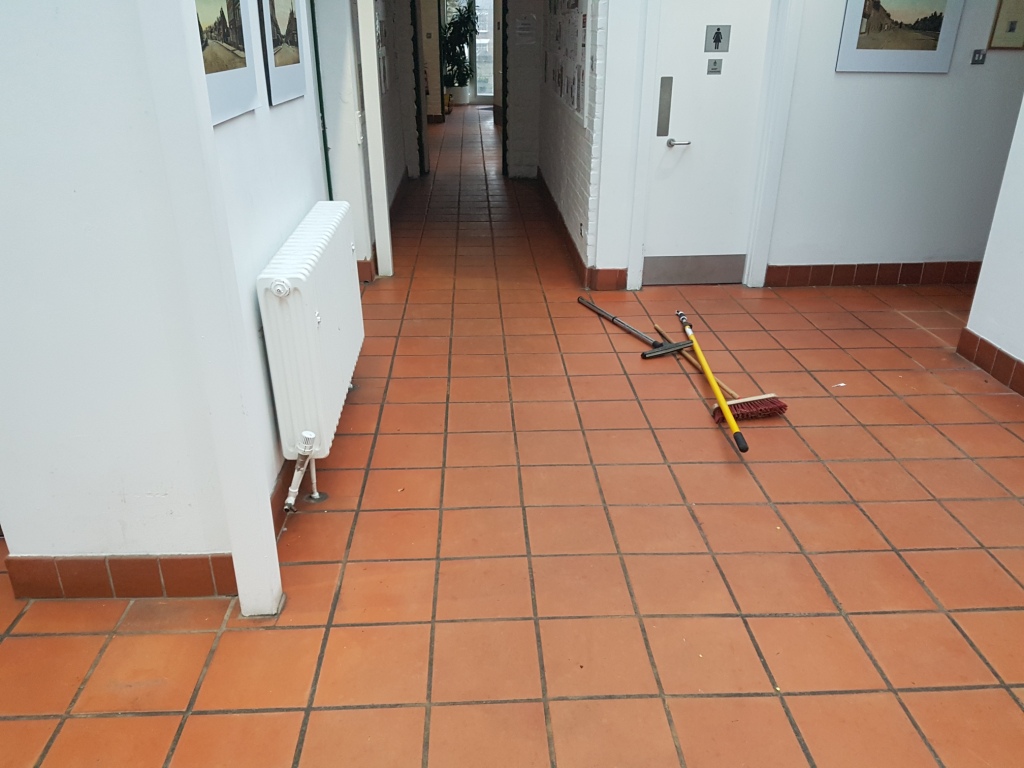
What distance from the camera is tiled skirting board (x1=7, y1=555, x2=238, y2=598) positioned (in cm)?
205

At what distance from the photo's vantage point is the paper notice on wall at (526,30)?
296 inches

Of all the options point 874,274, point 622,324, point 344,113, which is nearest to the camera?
point 622,324

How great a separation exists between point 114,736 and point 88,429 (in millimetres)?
742

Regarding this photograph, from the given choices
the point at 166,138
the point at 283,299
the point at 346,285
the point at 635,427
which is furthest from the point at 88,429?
the point at 635,427

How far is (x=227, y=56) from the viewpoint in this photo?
196 centimetres

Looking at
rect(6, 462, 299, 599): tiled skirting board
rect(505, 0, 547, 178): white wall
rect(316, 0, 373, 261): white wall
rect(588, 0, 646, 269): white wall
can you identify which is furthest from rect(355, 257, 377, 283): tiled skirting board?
rect(505, 0, 547, 178): white wall

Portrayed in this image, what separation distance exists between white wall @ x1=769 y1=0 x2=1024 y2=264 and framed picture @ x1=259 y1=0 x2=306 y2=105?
2837 millimetres

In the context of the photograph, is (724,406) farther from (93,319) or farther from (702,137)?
(93,319)

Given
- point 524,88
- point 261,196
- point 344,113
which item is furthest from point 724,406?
point 524,88

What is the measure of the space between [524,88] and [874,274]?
452 cm

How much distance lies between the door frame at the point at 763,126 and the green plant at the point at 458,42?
10.9 meters

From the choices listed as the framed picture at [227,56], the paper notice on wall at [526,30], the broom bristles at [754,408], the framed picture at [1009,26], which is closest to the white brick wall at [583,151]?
the paper notice on wall at [526,30]

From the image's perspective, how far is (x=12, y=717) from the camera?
1741 mm

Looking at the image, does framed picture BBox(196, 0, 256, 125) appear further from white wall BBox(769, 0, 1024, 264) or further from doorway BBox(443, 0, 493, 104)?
doorway BBox(443, 0, 493, 104)
